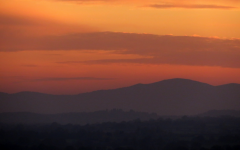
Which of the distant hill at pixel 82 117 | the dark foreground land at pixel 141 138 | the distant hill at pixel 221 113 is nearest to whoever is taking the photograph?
the dark foreground land at pixel 141 138

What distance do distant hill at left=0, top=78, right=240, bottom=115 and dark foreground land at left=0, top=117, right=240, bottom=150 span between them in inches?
1434

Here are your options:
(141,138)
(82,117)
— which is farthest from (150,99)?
(141,138)

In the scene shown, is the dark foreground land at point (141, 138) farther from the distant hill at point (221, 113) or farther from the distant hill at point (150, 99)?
the distant hill at point (150, 99)

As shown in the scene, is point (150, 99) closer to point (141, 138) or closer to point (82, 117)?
point (82, 117)

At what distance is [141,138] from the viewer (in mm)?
57219

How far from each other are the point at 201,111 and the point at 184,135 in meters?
46.3

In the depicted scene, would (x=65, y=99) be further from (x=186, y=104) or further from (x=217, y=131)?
(x=217, y=131)

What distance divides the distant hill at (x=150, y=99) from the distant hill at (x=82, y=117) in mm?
4556

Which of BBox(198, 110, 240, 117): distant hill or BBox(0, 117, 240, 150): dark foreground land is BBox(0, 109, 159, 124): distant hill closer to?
BBox(198, 110, 240, 117): distant hill

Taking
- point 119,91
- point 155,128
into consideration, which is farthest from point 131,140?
point 119,91

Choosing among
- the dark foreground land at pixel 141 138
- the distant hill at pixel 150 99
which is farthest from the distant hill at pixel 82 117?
the dark foreground land at pixel 141 138

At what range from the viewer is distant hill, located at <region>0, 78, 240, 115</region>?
10831 centimetres

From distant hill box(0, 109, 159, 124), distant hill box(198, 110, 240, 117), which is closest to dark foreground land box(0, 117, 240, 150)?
distant hill box(198, 110, 240, 117)

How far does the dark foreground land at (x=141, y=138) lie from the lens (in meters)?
50.7
